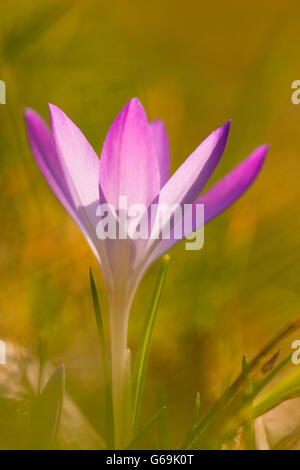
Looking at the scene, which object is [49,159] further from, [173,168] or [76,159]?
[173,168]

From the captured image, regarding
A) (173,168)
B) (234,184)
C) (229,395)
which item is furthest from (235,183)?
(173,168)

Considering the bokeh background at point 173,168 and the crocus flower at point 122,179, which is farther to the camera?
the bokeh background at point 173,168

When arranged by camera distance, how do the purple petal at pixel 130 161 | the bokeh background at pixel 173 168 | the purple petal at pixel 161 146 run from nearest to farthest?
the purple petal at pixel 130 161 → the purple petal at pixel 161 146 → the bokeh background at pixel 173 168

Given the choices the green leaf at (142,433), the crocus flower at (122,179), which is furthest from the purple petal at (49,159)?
the green leaf at (142,433)

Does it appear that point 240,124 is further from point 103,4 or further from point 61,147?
point 61,147

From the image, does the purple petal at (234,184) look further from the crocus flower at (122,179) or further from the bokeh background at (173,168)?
the bokeh background at (173,168)

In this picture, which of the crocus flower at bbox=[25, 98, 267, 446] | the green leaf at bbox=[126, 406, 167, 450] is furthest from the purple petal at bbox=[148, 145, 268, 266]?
the green leaf at bbox=[126, 406, 167, 450]

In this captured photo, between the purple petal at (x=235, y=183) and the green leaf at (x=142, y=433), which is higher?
the purple petal at (x=235, y=183)

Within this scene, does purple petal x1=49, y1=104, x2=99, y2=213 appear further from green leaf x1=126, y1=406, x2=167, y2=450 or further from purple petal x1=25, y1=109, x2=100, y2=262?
green leaf x1=126, y1=406, x2=167, y2=450
